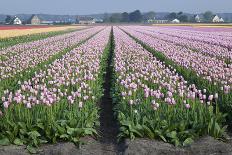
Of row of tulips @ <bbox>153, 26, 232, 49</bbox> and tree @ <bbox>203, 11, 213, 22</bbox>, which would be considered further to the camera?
tree @ <bbox>203, 11, 213, 22</bbox>

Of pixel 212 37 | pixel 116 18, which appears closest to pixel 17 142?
pixel 212 37

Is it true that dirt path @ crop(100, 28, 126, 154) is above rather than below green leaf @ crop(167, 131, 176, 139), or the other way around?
below

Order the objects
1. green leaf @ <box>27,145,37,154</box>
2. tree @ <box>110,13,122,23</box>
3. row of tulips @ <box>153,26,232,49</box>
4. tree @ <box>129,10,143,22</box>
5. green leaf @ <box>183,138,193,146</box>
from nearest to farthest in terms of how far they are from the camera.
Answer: green leaf @ <box>27,145,37,154</box>
green leaf @ <box>183,138,193,146</box>
row of tulips @ <box>153,26,232,49</box>
tree @ <box>110,13,122,23</box>
tree @ <box>129,10,143,22</box>

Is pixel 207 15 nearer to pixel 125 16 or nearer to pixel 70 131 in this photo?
pixel 125 16

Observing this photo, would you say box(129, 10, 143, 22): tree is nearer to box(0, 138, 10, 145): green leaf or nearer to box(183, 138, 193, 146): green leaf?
box(183, 138, 193, 146): green leaf

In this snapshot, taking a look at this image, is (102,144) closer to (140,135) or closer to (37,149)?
(140,135)

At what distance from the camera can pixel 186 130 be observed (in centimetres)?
690

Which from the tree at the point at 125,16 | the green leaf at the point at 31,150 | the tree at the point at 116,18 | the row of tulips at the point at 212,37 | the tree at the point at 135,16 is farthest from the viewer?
the tree at the point at 125,16

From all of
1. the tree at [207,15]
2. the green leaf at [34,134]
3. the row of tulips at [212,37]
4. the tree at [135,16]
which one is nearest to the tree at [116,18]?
the tree at [135,16]

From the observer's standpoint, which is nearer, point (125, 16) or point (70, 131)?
point (70, 131)

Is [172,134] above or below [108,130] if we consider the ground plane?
above

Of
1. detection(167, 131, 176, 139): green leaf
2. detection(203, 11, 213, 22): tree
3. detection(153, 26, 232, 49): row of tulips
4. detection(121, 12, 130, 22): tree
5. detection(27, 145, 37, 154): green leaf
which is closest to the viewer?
detection(27, 145, 37, 154): green leaf

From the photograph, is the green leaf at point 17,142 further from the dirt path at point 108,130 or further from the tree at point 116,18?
the tree at point 116,18

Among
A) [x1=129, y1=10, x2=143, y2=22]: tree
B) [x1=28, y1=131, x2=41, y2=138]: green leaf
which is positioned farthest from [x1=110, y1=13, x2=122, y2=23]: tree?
[x1=28, y1=131, x2=41, y2=138]: green leaf
